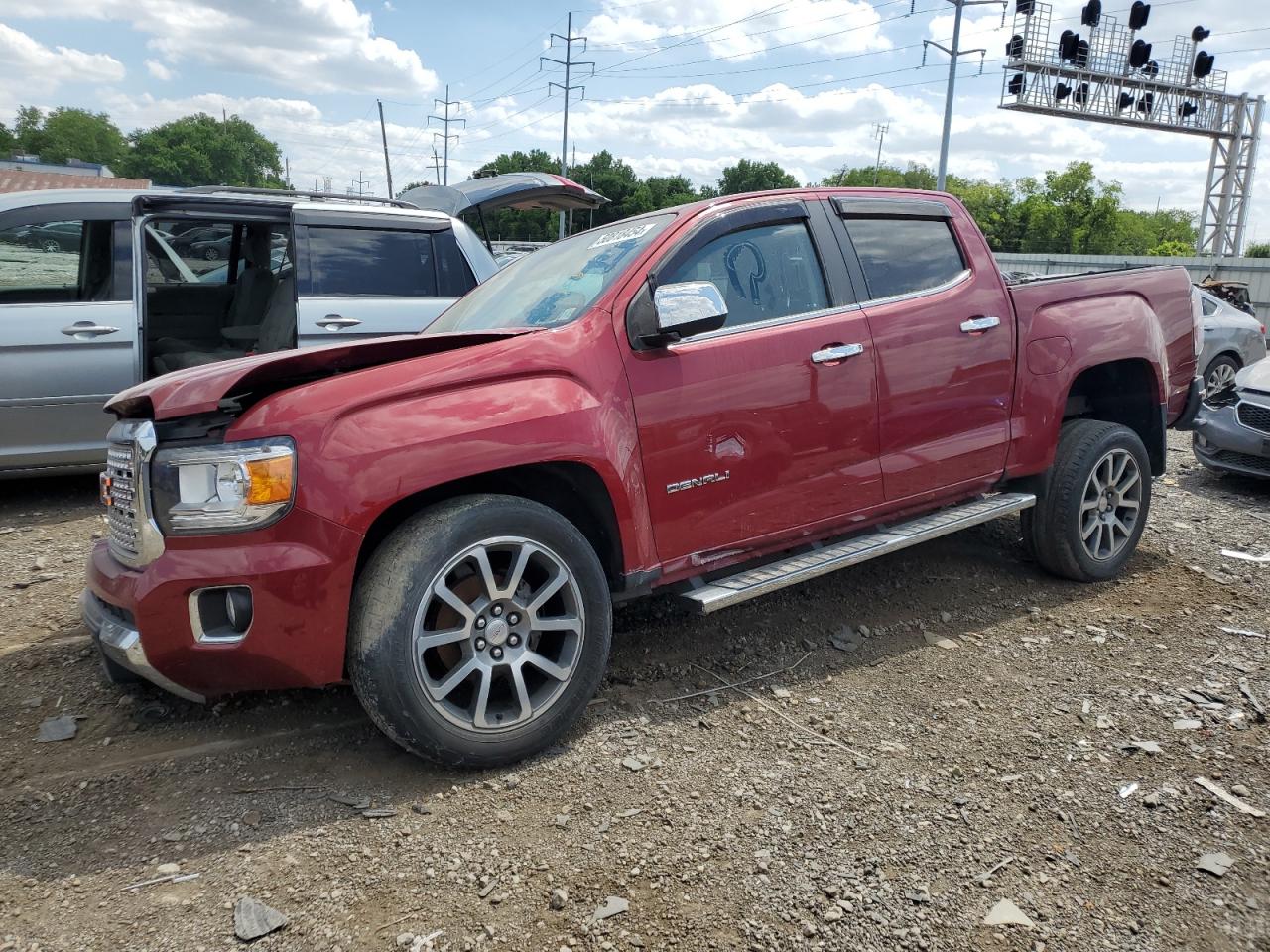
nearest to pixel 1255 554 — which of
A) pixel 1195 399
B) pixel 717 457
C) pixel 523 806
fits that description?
pixel 1195 399

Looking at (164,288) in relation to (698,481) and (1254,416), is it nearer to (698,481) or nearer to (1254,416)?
(698,481)

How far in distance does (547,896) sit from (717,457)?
1.62m

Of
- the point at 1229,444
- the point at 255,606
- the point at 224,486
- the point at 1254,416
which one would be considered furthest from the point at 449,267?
the point at 1254,416

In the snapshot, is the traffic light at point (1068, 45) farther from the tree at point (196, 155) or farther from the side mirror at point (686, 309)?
the tree at point (196, 155)

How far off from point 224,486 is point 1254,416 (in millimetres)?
7580

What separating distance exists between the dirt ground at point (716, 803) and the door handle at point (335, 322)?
2.52m

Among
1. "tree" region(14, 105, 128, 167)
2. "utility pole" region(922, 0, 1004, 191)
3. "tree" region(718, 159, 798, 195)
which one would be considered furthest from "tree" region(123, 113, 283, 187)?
"utility pole" region(922, 0, 1004, 191)

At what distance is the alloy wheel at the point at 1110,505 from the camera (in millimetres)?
4676

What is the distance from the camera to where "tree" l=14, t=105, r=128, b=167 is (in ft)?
364

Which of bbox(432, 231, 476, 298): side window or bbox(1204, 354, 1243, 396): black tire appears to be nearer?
bbox(432, 231, 476, 298): side window

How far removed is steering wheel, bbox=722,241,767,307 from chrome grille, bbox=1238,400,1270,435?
5463mm

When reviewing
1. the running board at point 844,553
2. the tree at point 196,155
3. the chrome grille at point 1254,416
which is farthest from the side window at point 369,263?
the tree at point 196,155

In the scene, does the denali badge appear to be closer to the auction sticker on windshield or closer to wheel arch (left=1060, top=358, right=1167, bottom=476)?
the auction sticker on windshield

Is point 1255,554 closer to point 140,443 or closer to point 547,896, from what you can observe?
point 547,896
